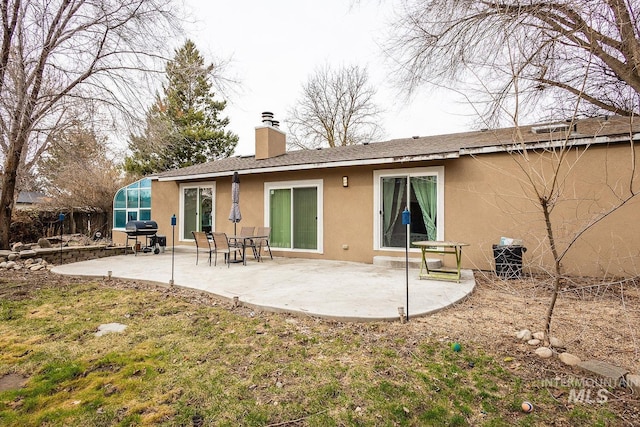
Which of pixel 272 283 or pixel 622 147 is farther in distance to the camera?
pixel 622 147

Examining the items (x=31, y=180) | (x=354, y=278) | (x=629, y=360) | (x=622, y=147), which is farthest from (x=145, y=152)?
(x=622, y=147)

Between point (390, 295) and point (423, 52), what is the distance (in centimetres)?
549

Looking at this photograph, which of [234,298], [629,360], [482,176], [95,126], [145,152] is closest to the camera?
[629,360]

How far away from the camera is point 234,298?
14.7 feet

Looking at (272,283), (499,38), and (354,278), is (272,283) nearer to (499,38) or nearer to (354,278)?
(354,278)

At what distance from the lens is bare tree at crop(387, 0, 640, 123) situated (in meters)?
4.57

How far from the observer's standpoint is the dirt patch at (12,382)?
259cm

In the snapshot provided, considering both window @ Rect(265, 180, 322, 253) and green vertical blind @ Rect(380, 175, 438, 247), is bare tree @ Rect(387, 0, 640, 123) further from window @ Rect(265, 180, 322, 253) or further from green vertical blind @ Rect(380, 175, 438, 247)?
window @ Rect(265, 180, 322, 253)

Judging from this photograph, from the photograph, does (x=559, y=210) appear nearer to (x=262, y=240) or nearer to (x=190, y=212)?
(x=262, y=240)

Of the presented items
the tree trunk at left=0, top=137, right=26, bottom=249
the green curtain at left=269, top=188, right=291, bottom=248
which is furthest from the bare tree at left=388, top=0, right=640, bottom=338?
the tree trunk at left=0, top=137, right=26, bottom=249

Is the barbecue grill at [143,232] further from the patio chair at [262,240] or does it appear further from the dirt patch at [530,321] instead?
the dirt patch at [530,321]

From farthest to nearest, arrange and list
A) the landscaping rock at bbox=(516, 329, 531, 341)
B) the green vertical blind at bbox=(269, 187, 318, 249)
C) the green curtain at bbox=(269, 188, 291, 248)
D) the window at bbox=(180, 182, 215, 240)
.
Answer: the window at bbox=(180, 182, 215, 240) → the green curtain at bbox=(269, 188, 291, 248) → the green vertical blind at bbox=(269, 187, 318, 249) → the landscaping rock at bbox=(516, 329, 531, 341)

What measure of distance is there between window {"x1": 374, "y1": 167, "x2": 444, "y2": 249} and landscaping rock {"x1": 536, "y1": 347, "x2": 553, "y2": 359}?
A: 4.41 meters

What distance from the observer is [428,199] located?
7.46 meters
